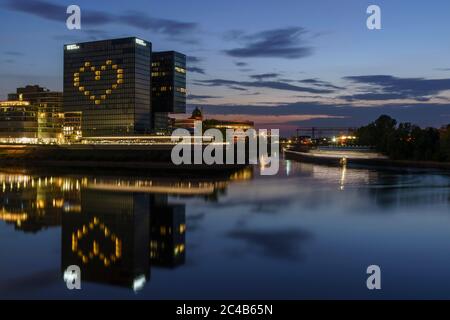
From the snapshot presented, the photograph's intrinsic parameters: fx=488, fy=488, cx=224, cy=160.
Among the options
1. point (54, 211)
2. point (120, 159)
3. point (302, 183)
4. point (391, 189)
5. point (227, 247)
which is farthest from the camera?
point (120, 159)

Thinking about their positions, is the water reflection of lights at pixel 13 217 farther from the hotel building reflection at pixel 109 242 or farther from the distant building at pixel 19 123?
the distant building at pixel 19 123

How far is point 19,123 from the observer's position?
103 metres

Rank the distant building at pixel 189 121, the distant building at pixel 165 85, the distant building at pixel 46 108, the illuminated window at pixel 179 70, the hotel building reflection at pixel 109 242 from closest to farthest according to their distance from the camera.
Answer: the hotel building reflection at pixel 109 242
the distant building at pixel 46 108
the distant building at pixel 165 85
the illuminated window at pixel 179 70
the distant building at pixel 189 121

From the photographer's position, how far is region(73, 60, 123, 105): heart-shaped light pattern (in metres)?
114

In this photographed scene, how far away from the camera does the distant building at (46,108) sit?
343 feet

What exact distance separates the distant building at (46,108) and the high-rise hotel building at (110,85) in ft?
21.0

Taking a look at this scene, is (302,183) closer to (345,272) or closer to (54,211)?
(54,211)

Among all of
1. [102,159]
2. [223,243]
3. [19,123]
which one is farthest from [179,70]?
[223,243]

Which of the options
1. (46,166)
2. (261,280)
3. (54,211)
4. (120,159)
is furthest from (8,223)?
(46,166)

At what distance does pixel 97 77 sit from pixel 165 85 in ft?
56.6

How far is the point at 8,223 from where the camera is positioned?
2056 cm

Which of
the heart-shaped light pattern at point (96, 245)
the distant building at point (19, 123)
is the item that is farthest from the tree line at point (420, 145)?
the distant building at point (19, 123)
